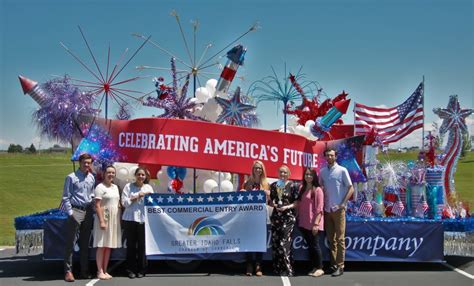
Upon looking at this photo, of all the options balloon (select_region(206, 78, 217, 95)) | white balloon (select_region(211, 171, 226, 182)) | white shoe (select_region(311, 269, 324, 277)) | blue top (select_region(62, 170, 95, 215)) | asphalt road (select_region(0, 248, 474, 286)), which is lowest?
asphalt road (select_region(0, 248, 474, 286))

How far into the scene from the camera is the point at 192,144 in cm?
809

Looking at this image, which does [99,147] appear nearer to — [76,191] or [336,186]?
[76,191]

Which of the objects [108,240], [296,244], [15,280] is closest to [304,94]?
[296,244]

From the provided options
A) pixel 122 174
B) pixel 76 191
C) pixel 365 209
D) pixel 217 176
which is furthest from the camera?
pixel 217 176

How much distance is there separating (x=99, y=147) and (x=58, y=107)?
92 centimetres

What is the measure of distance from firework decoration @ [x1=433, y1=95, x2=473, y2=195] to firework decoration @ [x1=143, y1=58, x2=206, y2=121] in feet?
14.8

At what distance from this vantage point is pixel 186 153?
26.5ft

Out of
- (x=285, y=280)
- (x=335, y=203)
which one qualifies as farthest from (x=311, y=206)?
(x=285, y=280)

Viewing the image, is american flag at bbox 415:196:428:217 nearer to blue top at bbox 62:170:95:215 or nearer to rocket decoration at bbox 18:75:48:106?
blue top at bbox 62:170:95:215

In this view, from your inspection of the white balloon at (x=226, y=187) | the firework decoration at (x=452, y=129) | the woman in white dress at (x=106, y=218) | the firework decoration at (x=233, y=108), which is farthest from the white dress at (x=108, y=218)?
the firework decoration at (x=452, y=129)

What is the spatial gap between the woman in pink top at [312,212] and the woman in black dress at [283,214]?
0.41 ft

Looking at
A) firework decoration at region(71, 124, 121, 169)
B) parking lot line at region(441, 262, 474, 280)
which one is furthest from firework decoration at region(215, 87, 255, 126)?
parking lot line at region(441, 262, 474, 280)

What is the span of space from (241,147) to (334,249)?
2074 mm

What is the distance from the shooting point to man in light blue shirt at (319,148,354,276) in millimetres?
7344
